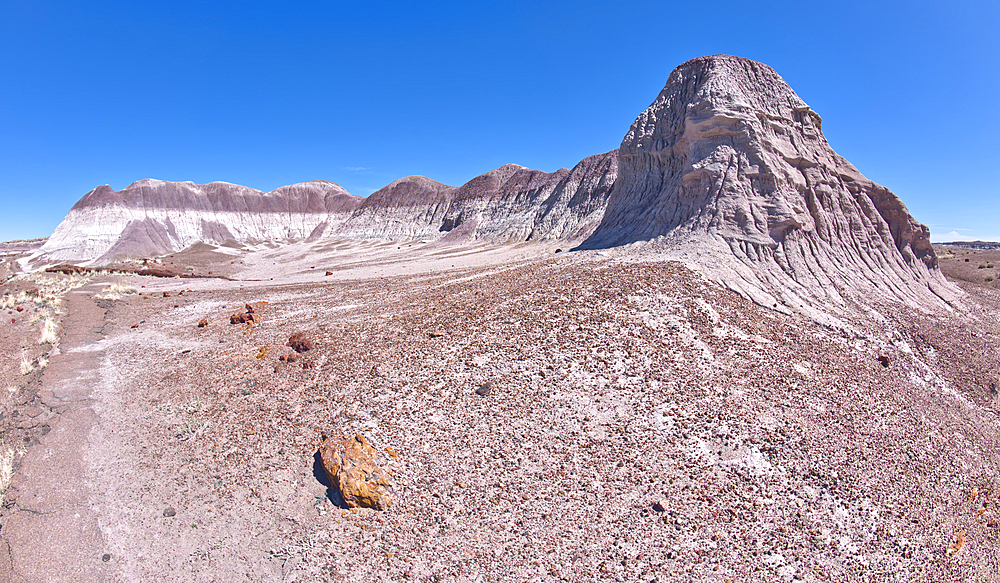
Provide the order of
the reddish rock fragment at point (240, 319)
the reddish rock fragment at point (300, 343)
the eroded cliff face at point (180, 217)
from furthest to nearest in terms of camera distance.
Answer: the eroded cliff face at point (180, 217)
the reddish rock fragment at point (240, 319)
the reddish rock fragment at point (300, 343)

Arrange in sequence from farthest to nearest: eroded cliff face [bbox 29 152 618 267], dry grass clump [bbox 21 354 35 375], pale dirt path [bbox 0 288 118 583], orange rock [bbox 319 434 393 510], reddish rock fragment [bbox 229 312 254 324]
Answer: eroded cliff face [bbox 29 152 618 267], reddish rock fragment [bbox 229 312 254 324], dry grass clump [bbox 21 354 35 375], orange rock [bbox 319 434 393 510], pale dirt path [bbox 0 288 118 583]

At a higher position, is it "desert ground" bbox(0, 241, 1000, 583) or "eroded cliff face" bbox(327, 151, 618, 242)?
"eroded cliff face" bbox(327, 151, 618, 242)

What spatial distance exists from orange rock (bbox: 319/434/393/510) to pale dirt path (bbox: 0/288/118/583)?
2.49m

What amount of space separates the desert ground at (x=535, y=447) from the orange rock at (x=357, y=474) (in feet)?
0.55

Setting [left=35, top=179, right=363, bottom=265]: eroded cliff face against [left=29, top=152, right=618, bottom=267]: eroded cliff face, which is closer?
[left=29, top=152, right=618, bottom=267]: eroded cliff face

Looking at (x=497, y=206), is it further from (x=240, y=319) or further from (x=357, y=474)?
(x=357, y=474)

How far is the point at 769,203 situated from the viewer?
579 inches

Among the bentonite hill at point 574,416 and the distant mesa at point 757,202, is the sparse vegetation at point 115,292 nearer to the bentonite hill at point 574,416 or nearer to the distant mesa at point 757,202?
the bentonite hill at point 574,416

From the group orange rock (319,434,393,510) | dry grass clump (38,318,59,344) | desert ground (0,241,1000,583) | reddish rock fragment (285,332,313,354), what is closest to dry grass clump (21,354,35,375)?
desert ground (0,241,1000,583)

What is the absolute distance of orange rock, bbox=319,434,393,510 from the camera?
218 inches

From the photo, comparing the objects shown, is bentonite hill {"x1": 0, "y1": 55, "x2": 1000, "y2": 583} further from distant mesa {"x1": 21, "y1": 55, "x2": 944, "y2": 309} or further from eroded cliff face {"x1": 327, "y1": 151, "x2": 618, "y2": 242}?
eroded cliff face {"x1": 327, "y1": 151, "x2": 618, "y2": 242}

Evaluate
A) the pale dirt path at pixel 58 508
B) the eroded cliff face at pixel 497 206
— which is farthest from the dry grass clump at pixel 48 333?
the eroded cliff face at pixel 497 206

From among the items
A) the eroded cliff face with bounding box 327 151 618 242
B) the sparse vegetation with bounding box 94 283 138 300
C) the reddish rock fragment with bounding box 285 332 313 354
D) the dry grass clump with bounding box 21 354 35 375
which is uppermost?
the eroded cliff face with bounding box 327 151 618 242

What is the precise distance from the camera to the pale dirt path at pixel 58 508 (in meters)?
4.91
